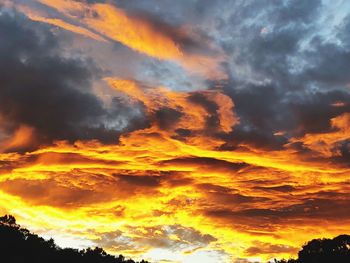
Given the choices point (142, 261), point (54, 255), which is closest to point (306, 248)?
point (142, 261)

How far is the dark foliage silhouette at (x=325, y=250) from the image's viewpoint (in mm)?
70562

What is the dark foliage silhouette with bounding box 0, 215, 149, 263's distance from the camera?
65.2 metres

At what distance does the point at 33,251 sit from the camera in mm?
69250

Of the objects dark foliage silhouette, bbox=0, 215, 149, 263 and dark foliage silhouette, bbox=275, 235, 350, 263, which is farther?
dark foliage silhouette, bbox=275, 235, 350, 263

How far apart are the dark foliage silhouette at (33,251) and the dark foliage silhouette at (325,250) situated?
1012 inches

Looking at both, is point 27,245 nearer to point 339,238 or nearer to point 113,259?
point 113,259

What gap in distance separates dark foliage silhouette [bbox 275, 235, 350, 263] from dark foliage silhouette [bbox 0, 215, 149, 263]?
2569 cm

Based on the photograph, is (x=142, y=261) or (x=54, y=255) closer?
(x=54, y=255)

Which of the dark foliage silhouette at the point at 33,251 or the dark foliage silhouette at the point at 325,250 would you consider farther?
the dark foliage silhouette at the point at 325,250

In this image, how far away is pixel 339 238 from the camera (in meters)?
74.0

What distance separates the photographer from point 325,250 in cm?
7281

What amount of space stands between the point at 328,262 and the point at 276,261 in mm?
11681

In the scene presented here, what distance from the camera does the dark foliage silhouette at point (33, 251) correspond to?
6519cm

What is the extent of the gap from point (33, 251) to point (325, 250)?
43.6m
